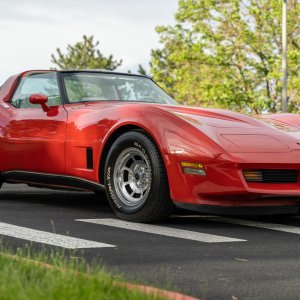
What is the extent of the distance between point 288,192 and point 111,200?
160 cm

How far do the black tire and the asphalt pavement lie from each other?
0.42ft

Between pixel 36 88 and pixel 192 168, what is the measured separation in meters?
2.85

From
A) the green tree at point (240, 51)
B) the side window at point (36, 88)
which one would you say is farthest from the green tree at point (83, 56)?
the side window at point (36, 88)

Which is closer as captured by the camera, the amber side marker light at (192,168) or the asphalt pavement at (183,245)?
the asphalt pavement at (183,245)

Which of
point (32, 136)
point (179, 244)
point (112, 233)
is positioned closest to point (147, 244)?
point (179, 244)

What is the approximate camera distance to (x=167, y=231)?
6.54 metres

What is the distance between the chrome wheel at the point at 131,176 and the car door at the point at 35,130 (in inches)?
34.2

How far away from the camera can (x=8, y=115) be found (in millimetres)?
8820

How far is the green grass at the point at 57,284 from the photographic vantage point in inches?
135

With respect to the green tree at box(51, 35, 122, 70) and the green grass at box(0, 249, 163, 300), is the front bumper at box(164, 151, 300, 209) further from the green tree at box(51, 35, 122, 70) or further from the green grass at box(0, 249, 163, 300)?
the green tree at box(51, 35, 122, 70)

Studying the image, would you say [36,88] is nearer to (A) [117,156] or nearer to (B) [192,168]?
(A) [117,156]

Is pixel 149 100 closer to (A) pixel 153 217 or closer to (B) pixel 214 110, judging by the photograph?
(B) pixel 214 110

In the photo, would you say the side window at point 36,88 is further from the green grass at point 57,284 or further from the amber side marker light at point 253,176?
the green grass at point 57,284

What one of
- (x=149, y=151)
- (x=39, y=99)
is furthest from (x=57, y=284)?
(x=39, y=99)
